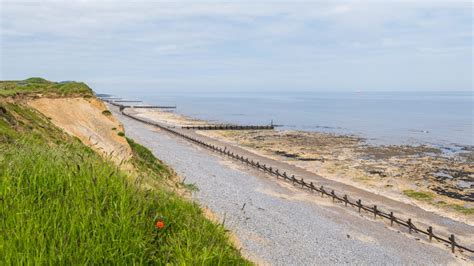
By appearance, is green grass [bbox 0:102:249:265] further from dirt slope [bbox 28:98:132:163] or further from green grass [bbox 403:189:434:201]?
green grass [bbox 403:189:434:201]

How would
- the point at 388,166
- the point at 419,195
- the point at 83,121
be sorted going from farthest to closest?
1. the point at 388,166
2. the point at 419,195
3. the point at 83,121

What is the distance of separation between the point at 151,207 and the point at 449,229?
82.1ft

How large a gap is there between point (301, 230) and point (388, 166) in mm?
31090

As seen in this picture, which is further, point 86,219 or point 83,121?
point 83,121

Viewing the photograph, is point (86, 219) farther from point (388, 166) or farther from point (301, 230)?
point (388, 166)

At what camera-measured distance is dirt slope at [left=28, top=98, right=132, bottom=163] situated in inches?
1089

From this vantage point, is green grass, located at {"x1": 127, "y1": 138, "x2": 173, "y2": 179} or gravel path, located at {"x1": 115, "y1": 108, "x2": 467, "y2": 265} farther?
green grass, located at {"x1": 127, "y1": 138, "x2": 173, "y2": 179}

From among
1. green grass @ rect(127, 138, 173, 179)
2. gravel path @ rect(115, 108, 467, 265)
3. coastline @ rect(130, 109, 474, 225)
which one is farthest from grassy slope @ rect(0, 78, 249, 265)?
coastline @ rect(130, 109, 474, 225)

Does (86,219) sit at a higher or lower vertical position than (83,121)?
higher

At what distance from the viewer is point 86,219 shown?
213 inches

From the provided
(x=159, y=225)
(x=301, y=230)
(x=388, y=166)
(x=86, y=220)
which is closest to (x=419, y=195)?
(x=388, y=166)

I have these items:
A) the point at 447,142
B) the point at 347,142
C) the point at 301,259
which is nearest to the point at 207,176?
the point at 301,259

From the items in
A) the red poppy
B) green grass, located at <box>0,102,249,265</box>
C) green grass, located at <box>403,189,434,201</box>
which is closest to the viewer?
green grass, located at <box>0,102,249,265</box>

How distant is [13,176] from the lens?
6352 mm
